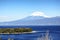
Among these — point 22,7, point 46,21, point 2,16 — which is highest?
point 22,7

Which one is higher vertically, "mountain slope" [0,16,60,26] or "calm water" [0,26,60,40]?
"mountain slope" [0,16,60,26]

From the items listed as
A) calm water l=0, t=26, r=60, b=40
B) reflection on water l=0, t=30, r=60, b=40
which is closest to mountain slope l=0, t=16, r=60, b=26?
calm water l=0, t=26, r=60, b=40

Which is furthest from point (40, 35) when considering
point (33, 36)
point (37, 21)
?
point (37, 21)

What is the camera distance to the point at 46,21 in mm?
2193

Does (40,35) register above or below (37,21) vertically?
below

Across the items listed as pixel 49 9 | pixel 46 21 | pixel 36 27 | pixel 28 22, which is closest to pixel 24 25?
pixel 28 22

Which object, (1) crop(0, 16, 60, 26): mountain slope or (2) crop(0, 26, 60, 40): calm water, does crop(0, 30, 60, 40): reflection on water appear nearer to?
(2) crop(0, 26, 60, 40): calm water

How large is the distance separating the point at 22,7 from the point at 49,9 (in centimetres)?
52

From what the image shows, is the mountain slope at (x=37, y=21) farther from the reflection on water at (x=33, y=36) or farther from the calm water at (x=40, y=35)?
the reflection on water at (x=33, y=36)

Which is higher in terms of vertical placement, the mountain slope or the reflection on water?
the mountain slope

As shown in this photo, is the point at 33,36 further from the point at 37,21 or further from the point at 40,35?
the point at 37,21

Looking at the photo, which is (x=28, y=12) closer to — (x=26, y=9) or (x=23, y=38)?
(x=26, y=9)

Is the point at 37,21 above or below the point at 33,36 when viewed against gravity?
above

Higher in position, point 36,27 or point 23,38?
point 36,27
